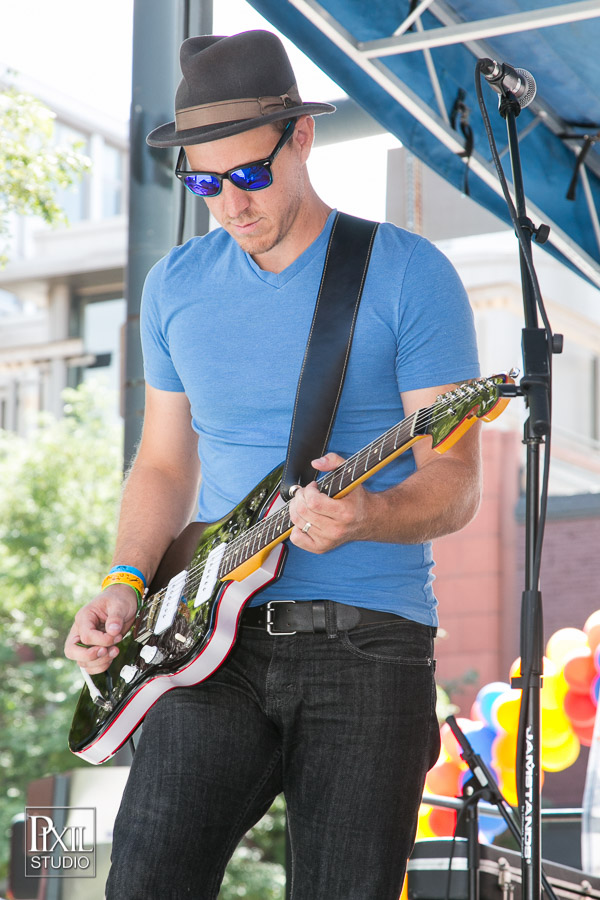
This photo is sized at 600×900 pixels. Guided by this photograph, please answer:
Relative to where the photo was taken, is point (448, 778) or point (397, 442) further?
point (448, 778)

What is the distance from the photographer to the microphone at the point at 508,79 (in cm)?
205

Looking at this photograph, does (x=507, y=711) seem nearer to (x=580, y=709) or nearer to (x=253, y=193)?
(x=580, y=709)

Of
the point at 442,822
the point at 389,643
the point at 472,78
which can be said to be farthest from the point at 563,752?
the point at 389,643

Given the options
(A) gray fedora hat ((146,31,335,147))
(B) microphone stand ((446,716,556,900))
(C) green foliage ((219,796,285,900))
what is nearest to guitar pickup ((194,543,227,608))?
(A) gray fedora hat ((146,31,335,147))

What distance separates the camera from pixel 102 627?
6.95 feet

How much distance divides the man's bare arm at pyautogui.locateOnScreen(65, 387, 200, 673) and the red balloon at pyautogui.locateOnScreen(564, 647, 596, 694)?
8.27ft

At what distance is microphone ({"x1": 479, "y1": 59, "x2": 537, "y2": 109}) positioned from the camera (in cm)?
205

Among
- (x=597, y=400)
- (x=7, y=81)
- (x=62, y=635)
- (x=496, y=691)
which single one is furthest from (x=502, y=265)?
(x=496, y=691)

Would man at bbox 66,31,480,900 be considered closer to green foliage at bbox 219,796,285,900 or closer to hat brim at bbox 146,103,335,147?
hat brim at bbox 146,103,335,147

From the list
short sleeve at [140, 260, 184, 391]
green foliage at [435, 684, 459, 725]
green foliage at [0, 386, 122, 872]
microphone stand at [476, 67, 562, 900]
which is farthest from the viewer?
green foliage at [0, 386, 122, 872]

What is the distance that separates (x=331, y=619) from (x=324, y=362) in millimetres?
478

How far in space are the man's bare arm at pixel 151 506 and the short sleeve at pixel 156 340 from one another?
3 cm

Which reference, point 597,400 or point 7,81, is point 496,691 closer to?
point 7,81

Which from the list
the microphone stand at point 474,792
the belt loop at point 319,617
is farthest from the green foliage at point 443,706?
the belt loop at point 319,617
